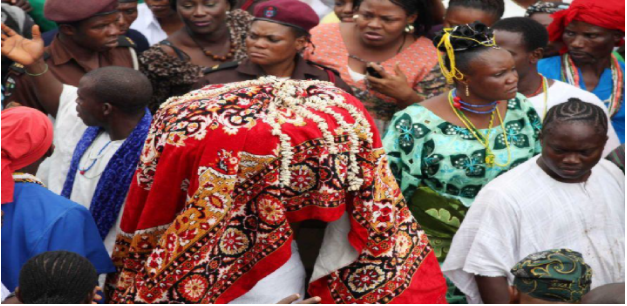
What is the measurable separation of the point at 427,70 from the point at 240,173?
2654 mm

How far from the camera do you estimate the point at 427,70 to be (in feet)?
20.2

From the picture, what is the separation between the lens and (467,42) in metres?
5.19

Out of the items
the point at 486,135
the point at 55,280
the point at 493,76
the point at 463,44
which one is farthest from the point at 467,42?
the point at 55,280

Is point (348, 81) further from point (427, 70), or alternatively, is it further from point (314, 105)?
point (314, 105)

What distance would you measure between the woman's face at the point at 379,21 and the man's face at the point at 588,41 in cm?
117

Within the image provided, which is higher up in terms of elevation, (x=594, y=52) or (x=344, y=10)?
(x=594, y=52)

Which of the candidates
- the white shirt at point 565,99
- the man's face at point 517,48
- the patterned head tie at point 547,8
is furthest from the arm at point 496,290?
the patterned head tie at point 547,8

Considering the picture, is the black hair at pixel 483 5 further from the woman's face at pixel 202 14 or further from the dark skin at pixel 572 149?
the dark skin at pixel 572 149

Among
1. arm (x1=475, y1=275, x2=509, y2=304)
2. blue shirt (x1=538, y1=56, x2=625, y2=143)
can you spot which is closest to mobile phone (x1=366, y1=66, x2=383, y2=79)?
blue shirt (x1=538, y1=56, x2=625, y2=143)

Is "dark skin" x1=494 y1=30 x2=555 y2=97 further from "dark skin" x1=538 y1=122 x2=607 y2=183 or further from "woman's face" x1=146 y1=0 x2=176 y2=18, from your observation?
"woman's face" x1=146 y1=0 x2=176 y2=18

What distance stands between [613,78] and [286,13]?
2262mm

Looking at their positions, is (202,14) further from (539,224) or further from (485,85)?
(539,224)

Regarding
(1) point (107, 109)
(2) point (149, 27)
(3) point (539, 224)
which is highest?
(1) point (107, 109)

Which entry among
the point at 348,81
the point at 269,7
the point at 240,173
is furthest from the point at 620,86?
the point at 240,173
